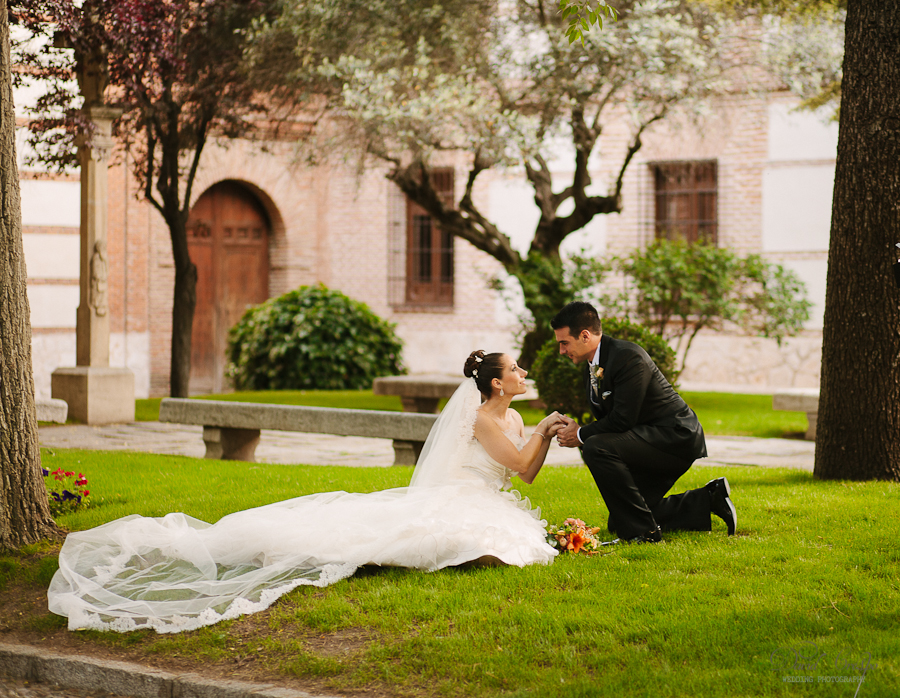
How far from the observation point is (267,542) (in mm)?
5129

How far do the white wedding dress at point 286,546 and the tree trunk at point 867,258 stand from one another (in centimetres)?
285

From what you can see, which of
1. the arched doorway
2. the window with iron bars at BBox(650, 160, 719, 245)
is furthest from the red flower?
the arched doorway

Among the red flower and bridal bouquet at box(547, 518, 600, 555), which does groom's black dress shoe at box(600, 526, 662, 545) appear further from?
the red flower

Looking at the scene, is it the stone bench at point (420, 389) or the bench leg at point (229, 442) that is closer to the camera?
the bench leg at point (229, 442)

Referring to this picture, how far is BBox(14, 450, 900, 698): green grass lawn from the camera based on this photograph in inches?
148

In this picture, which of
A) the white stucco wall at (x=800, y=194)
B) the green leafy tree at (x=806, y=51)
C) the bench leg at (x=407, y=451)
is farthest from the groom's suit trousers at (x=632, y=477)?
the white stucco wall at (x=800, y=194)

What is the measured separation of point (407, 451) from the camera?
852 centimetres

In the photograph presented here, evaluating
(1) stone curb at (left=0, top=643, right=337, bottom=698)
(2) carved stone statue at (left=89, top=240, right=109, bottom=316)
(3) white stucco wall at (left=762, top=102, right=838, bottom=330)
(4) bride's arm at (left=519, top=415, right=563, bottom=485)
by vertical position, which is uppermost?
(3) white stucco wall at (left=762, top=102, right=838, bottom=330)

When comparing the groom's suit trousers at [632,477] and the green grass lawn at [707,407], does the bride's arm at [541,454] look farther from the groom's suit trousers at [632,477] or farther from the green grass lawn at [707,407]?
the green grass lawn at [707,407]

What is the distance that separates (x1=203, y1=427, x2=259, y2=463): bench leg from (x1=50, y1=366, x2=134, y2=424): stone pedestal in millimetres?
3008

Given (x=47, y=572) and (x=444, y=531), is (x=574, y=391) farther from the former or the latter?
(x=47, y=572)

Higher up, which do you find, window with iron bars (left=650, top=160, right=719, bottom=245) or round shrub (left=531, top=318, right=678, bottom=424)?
window with iron bars (left=650, top=160, right=719, bottom=245)

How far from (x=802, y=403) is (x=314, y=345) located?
855 centimetres

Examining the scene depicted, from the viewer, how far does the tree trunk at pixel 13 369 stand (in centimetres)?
550
